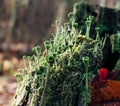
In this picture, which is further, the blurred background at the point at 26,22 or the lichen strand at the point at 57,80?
the blurred background at the point at 26,22

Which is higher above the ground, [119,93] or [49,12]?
[49,12]

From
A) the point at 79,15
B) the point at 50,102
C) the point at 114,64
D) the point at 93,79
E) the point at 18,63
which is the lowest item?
the point at 50,102

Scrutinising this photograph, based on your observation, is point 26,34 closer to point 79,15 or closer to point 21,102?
point 79,15

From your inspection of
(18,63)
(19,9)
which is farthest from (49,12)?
(18,63)

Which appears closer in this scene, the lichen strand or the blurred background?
the lichen strand

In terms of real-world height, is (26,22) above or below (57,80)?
above

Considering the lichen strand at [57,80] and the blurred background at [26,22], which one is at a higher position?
the blurred background at [26,22]

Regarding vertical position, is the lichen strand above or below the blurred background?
below

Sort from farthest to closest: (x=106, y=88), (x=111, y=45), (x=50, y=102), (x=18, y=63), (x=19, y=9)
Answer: (x=19, y=9)
(x=18, y=63)
(x=111, y=45)
(x=106, y=88)
(x=50, y=102)

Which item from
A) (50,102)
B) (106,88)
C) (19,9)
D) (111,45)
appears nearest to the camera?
(50,102)

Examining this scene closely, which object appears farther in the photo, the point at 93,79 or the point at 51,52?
the point at 93,79

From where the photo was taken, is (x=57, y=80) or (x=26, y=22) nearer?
(x=57, y=80)
